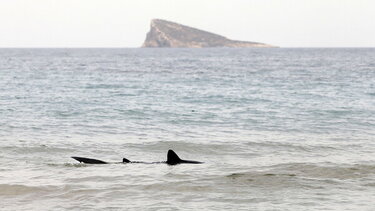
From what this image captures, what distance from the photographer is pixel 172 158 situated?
14.1 meters

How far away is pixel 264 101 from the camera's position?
31.6 m

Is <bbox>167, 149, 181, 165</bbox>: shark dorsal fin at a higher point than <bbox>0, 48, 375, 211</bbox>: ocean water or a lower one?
higher

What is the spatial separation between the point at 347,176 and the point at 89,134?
32.0 ft

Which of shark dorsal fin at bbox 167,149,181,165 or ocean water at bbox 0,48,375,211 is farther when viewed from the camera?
shark dorsal fin at bbox 167,149,181,165

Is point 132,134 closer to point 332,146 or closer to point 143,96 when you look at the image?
point 332,146

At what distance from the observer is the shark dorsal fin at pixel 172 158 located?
14.0 meters

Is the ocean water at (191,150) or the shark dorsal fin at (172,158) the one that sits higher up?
the shark dorsal fin at (172,158)

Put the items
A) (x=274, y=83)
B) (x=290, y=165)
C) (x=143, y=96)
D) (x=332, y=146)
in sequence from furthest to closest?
(x=274, y=83) < (x=143, y=96) < (x=332, y=146) < (x=290, y=165)

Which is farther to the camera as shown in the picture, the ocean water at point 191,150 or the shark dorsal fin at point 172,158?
the shark dorsal fin at point 172,158

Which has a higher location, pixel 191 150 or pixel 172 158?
pixel 172 158

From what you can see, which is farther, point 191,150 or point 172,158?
point 191,150

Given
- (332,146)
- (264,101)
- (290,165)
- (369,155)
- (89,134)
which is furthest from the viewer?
(264,101)

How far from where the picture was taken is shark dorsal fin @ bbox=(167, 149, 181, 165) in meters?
14.0

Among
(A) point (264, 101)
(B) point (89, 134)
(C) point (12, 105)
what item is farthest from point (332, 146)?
(C) point (12, 105)
